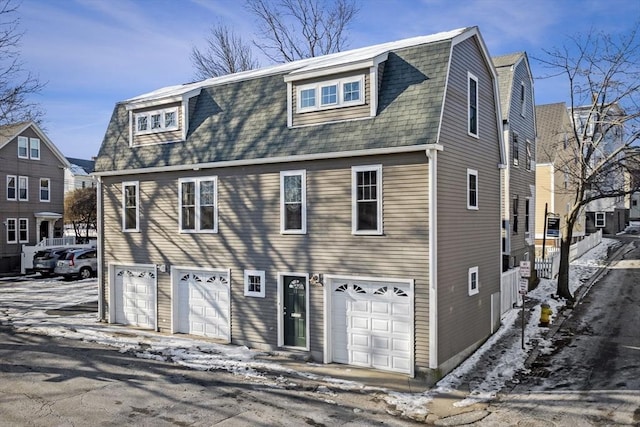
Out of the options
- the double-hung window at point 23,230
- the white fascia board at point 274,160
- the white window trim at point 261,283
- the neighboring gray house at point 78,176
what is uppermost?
the neighboring gray house at point 78,176

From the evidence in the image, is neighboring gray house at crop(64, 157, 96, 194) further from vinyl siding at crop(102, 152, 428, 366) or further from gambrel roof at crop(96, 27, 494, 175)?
vinyl siding at crop(102, 152, 428, 366)

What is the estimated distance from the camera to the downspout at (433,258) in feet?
38.6

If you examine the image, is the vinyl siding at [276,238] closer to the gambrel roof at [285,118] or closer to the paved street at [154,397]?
the gambrel roof at [285,118]

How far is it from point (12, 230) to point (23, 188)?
316cm

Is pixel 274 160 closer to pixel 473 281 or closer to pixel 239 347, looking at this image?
pixel 239 347

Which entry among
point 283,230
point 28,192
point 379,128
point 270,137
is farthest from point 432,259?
point 28,192

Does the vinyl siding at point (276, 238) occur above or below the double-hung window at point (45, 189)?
below

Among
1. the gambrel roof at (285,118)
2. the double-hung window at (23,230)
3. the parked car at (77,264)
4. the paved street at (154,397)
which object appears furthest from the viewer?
the double-hung window at (23,230)

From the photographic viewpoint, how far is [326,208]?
44.1 ft

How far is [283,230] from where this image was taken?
1413cm

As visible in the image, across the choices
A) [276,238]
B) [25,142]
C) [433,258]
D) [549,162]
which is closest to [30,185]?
[25,142]

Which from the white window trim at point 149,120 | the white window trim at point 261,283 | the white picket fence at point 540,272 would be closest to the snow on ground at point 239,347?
the white picket fence at point 540,272

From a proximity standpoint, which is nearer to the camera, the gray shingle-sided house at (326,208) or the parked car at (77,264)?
the gray shingle-sided house at (326,208)

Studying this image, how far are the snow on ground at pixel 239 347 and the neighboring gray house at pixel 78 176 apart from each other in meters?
41.9
